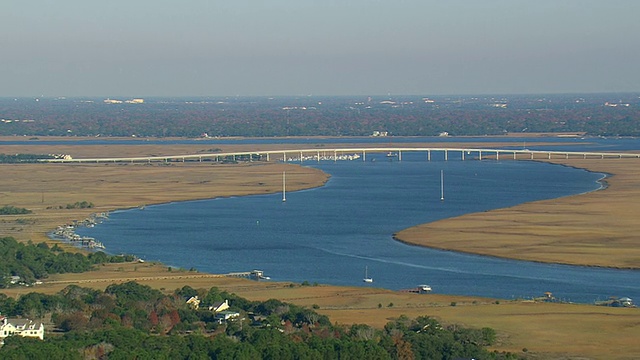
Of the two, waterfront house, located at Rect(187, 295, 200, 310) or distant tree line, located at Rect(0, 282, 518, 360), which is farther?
waterfront house, located at Rect(187, 295, 200, 310)

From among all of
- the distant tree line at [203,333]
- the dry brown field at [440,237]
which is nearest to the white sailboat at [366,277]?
the dry brown field at [440,237]

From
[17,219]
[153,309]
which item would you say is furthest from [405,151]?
[153,309]

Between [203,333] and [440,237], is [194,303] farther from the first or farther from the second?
[440,237]

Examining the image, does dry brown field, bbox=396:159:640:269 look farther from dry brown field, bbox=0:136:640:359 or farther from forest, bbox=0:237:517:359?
forest, bbox=0:237:517:359

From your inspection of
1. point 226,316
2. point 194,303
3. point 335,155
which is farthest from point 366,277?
point 335,155

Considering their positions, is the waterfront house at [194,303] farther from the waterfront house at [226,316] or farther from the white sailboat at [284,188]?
the white sailboat at [284,188]

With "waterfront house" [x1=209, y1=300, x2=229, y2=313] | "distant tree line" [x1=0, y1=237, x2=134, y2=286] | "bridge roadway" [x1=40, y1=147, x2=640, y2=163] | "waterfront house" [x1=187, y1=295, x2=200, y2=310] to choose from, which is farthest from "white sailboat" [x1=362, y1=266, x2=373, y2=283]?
"bridge roadway" [x1=40, y1=147, x2=640, y2=163]
